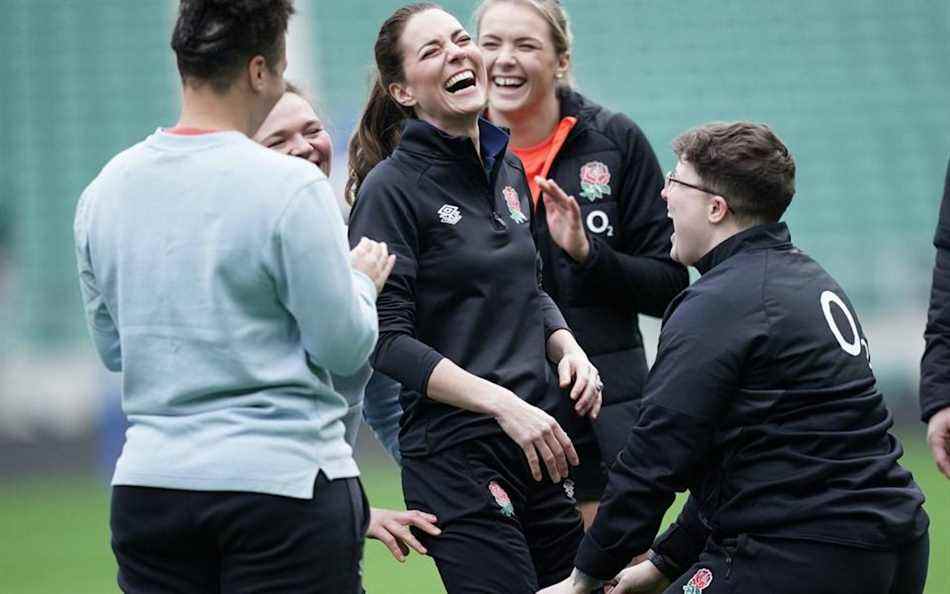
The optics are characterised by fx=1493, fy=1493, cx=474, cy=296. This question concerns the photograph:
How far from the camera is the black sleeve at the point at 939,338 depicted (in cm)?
407

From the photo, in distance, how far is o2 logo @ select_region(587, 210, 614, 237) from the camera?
438cm

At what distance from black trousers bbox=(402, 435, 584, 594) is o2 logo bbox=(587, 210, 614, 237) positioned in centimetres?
96

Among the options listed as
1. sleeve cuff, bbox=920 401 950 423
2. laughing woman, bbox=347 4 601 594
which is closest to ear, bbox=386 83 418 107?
laughing woman, bbox=347 4 601 594

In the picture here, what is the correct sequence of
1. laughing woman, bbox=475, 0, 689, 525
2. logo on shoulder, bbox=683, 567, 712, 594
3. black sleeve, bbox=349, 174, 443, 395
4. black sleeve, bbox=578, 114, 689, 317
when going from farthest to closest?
1. black sleeve, bbox=578, 114, 689, 317
2. laughing woman, bbox=475, 0, 689, 525
3. black sleeve, bbox=349, 174, 443, 395
4. logo on shoulder, bbox=683, 567, 712, 594

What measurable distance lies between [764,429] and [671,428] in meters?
0.20

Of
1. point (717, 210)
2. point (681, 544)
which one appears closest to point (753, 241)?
point (717, 210)

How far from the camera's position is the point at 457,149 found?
369cm

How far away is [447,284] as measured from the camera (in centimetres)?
355

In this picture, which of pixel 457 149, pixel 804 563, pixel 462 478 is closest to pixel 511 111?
pixel 457 149

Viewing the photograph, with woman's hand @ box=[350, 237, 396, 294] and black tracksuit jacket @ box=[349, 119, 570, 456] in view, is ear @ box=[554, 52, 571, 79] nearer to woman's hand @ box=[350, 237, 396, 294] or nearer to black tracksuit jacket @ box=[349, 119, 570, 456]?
black tracksuit jacket @ box=[349, 119, 570, 456]

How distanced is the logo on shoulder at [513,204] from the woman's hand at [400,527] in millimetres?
773

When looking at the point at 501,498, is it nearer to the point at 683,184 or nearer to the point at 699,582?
the point at 699,582

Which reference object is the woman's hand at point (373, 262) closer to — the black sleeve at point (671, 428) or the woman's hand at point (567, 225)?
the black sleeve at point (671, 428)

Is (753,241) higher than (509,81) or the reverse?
the reverse
